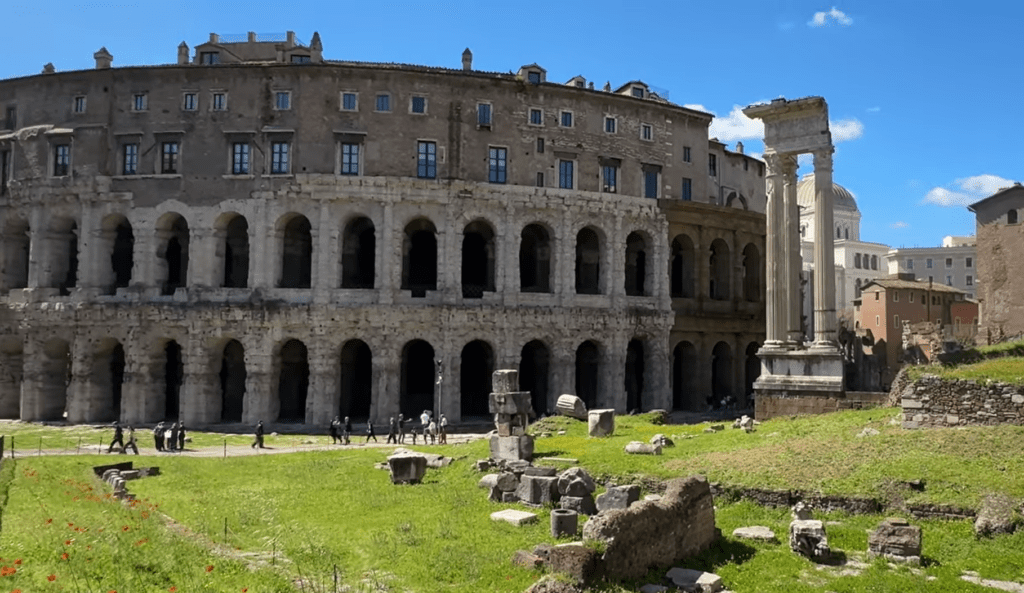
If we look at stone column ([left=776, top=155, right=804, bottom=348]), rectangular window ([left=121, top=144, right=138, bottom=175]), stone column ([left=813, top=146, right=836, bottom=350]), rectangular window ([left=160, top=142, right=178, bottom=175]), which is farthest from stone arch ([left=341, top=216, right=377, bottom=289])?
stone column ([left=813, top=146, right=836, bottom=350])

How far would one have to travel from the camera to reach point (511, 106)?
134 feet

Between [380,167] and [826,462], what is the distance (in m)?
27.1

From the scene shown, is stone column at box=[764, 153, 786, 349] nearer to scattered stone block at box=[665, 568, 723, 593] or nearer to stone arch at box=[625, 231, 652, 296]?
stone arch at box=[625, 231, 652, 296]

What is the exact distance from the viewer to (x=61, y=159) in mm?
40875

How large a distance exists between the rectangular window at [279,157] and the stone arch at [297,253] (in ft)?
8.41

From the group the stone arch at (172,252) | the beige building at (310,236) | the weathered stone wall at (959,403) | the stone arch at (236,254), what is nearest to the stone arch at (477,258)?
the beige building at (310,236)

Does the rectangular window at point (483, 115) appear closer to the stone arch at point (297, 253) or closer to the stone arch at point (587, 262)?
the stone arch at point (587, 262)

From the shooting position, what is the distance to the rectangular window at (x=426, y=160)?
39.7 meters

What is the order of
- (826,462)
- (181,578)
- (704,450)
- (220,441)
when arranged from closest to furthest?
(181,578) < (826,462) < (704,450) < (220,441)

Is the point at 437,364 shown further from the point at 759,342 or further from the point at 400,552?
the point at 400,552

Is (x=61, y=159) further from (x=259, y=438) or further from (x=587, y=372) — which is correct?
(x=587, y=372)

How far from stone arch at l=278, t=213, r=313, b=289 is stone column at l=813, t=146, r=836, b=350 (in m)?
23.9

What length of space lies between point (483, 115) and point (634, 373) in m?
17.4

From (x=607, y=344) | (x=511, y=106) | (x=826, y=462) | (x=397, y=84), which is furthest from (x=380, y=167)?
(x=826, y=462)
